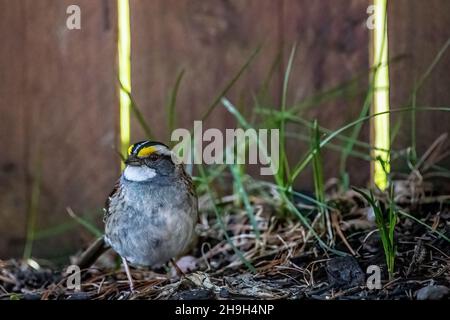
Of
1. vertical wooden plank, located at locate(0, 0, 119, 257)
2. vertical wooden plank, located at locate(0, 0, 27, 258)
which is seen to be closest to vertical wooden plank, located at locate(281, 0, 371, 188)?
vertical wooden plank, located at locate(0, 0, 119, 257)

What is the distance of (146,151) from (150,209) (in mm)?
220

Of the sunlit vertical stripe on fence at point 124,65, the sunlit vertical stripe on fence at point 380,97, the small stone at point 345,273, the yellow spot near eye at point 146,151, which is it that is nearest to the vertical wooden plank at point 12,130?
the sunlit vertical stripe on fence at point 124,65

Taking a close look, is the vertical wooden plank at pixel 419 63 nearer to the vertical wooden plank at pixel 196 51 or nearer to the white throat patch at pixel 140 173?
the vertical wooden plank at pixel 196 51

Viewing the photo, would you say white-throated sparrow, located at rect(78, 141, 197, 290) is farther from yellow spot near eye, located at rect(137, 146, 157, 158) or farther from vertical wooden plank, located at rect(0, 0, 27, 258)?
vertical wooden plank, located at rect(0, 0, 27, 258)

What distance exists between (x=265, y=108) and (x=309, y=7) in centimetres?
51

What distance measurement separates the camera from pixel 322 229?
3.57 meters

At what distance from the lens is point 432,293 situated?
9.05ft

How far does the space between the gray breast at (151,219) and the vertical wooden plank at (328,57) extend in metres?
0.91

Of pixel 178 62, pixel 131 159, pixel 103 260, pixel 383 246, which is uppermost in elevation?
pixel 178 62

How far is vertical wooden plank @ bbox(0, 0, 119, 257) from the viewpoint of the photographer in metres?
4.14

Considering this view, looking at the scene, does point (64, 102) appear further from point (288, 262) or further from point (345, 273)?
point (345, 273)
